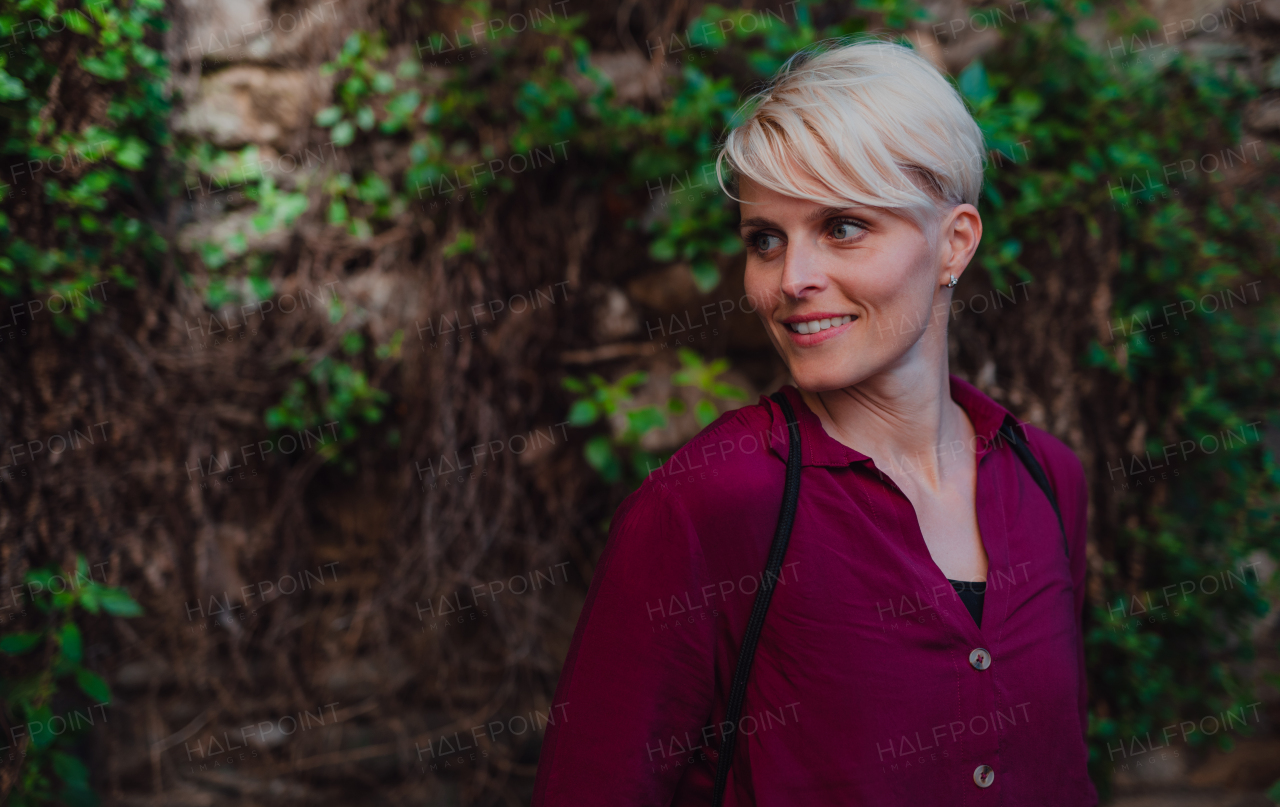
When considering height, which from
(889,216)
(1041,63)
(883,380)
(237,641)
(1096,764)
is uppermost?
(1041,63)

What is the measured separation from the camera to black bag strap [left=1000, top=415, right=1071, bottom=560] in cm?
134

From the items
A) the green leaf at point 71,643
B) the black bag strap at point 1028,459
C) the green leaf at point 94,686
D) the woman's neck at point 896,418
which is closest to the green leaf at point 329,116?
the green leaf at point 71,643

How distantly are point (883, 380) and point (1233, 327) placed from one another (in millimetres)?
1855

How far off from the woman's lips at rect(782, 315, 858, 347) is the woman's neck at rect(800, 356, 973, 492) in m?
0.14

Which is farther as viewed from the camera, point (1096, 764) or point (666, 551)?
point (1096, 764)

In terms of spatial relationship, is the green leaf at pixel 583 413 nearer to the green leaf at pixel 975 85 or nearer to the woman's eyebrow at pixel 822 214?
the woman's eyebrow at pixel 822 214

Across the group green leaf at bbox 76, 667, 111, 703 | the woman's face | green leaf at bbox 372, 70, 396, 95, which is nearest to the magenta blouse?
the woman's face

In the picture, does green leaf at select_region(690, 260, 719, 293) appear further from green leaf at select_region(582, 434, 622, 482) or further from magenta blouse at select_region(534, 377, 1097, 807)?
magenta blouse at select_region(534, 377, 1097, 807)

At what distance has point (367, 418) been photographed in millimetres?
2477

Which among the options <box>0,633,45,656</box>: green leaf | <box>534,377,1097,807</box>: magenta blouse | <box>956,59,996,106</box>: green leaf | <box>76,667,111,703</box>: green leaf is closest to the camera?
<box>534,377,1097,807</box>: magenta blouse

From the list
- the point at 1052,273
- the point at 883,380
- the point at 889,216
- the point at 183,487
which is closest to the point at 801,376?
the point at 883,380

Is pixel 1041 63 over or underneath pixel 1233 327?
over

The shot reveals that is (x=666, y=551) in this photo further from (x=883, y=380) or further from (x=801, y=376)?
(x=883, y=380)

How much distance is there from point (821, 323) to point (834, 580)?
41 cm
